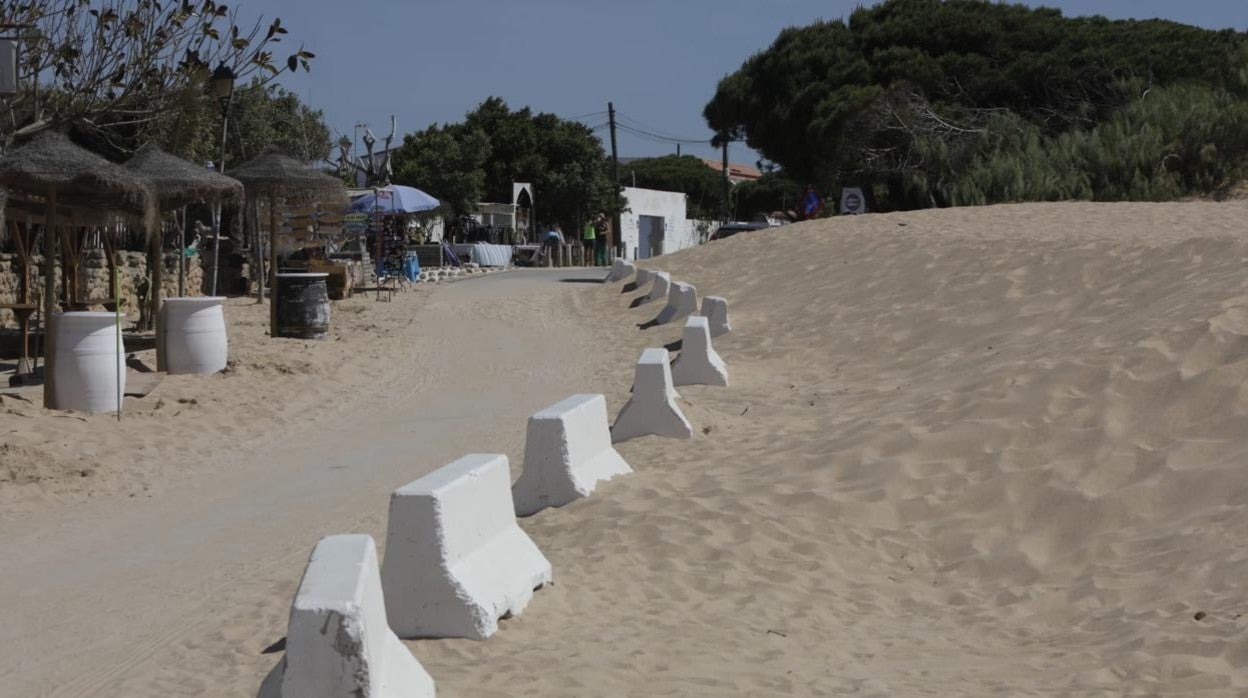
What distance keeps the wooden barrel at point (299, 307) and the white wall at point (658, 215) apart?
37.9 m

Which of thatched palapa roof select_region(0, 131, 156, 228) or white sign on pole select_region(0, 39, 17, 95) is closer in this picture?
white sign on pole select_region(0, 39, 17, 95)

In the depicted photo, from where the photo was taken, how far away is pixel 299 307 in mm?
17938

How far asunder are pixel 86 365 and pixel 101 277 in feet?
35.2

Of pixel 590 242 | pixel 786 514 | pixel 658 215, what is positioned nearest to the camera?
pixel 786 514

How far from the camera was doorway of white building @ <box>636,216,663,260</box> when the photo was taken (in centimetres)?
6144

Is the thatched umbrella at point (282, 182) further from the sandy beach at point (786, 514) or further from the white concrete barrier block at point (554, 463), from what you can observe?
the white concrete barrier block at point (554, 463)

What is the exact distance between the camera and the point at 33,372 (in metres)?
14.0

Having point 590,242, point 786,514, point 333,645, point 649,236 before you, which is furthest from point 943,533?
point 649,236

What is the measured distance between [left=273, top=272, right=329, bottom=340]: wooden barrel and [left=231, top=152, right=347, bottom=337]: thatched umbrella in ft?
7.26

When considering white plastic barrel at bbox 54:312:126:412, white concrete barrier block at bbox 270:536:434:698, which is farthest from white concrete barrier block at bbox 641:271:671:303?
white concrete barrier block at bbox 270:536:434:698

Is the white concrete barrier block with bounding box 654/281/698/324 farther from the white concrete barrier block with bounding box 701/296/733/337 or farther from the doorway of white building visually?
the doorway of white building

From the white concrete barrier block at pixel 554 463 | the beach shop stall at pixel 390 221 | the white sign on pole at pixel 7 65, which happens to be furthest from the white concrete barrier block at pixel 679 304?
the white concrete barrier block at pixel 554 463

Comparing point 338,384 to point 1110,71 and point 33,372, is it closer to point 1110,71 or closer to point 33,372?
point 33,372

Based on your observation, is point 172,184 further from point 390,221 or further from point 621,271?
point 390,221
